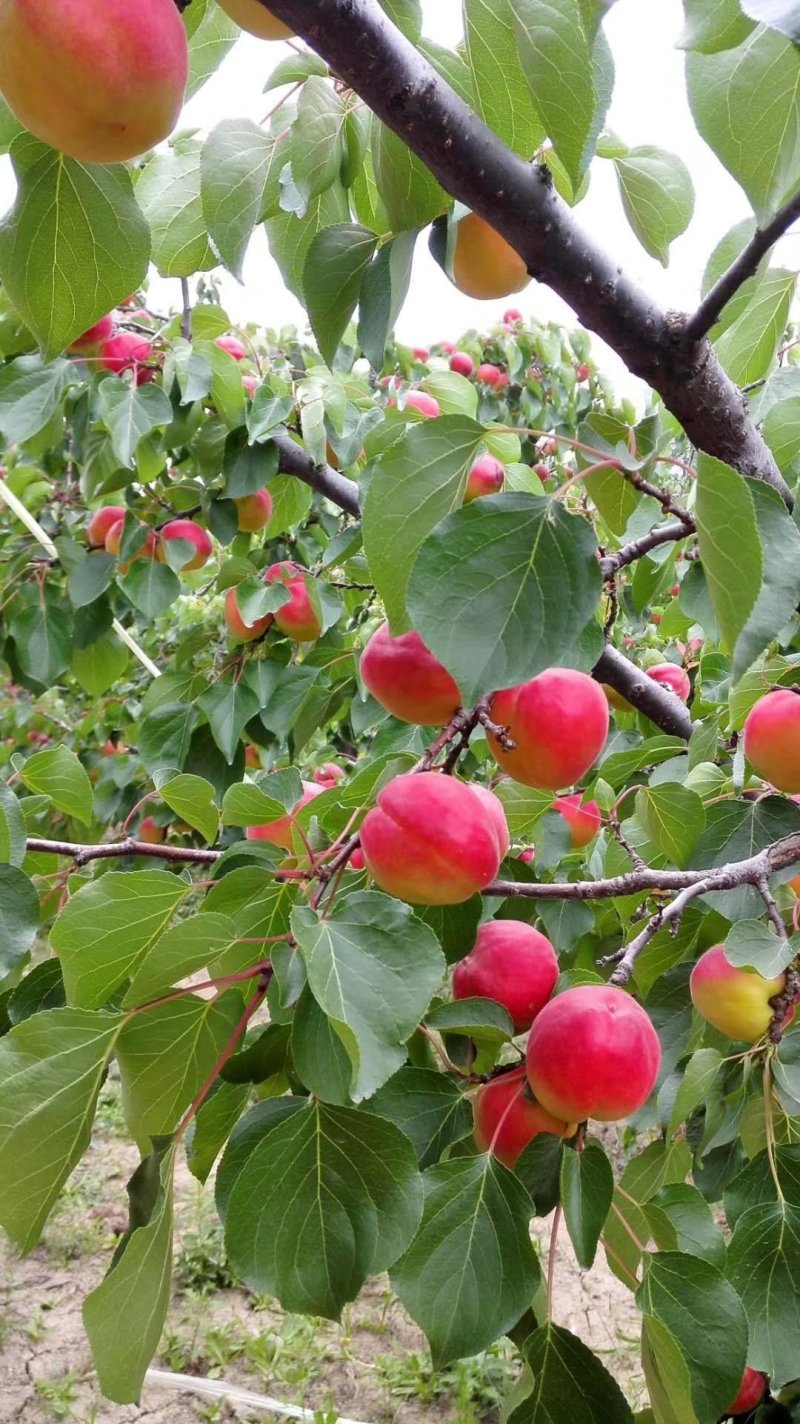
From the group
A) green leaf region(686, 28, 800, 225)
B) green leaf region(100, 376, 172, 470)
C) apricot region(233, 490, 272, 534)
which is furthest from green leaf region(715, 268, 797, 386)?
apricot region(233, 490, 272, 534)

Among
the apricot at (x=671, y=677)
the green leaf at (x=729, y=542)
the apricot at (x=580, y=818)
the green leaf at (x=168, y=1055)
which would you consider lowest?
the apricot at (x=671, y=677)

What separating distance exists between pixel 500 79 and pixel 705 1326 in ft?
2.30

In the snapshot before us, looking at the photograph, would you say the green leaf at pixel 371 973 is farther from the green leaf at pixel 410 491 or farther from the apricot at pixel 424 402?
the apricot at pixel 424 402

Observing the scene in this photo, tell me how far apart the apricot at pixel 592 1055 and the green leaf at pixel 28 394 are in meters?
1.19

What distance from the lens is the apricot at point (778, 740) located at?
0.76 metres

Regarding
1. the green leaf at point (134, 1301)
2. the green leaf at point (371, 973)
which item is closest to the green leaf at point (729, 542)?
the green leaf at point (371, 973)

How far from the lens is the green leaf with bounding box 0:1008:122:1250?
551mm

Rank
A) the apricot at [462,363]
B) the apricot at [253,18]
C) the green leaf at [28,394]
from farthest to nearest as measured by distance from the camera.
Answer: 1. the apricot at [462,363]
2. the green leaf at [28,394]
3. the apricot at [253,18]

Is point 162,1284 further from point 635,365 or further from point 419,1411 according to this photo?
point 419,1411

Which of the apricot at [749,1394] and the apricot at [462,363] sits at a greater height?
the apricot at [462,363]

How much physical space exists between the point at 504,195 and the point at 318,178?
0.63 ft

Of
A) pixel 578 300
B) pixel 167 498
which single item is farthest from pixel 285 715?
pixel 578 300

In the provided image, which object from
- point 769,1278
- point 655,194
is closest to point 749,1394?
point 769,1278

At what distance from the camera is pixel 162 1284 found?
1.79ft
